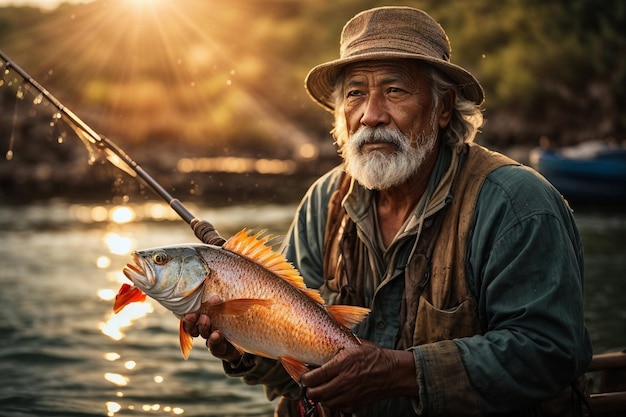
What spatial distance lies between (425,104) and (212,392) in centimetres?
402

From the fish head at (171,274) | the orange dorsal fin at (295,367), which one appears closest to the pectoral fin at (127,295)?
the fish head at (171,274)

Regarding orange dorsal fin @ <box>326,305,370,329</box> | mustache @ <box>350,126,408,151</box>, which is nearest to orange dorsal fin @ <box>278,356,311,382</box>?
orange dorsal fin @ <box>326,305,370,329</box>

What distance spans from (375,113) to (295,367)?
3.76ft

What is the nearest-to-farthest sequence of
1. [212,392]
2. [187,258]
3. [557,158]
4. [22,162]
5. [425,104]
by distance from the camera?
[187,258], [425,104], [212,392], [557,158], [22,162]

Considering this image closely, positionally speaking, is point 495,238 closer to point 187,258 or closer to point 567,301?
point 567,301

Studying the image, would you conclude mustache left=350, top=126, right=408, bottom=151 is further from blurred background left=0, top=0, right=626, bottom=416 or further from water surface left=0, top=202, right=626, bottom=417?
water surface left=0, top=202, right=626, bottom=417

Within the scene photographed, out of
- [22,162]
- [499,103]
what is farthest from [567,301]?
[499,103]

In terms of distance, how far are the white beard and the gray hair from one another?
16cm

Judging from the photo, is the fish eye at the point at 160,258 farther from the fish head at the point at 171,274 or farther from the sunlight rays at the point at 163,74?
the sunlight rays at the point at 163,74

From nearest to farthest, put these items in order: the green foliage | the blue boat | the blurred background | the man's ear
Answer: the man's ear, the blurred background, the blue boat, the green foliage

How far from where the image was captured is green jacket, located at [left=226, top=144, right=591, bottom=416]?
3.06 metres

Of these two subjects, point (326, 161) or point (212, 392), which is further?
point (326, 161)

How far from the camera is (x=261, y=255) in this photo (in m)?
3.17

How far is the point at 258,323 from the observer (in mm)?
3068
